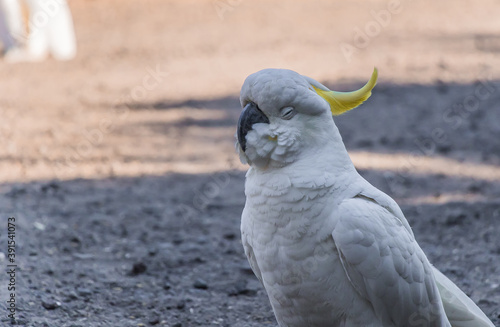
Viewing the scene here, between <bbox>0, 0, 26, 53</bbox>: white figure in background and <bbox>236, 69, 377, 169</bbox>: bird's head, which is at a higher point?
<bbox>0, 0, 26, 53</bbox>: white figure in background

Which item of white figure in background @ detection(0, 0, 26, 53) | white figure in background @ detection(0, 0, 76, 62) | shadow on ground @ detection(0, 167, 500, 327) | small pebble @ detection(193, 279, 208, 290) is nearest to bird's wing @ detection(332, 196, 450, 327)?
shadow on ground @ detection(0, 167, 500, 327)

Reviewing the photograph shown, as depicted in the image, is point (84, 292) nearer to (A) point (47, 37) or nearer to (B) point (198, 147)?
(B) point (198, 147)

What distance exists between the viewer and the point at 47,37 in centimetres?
995

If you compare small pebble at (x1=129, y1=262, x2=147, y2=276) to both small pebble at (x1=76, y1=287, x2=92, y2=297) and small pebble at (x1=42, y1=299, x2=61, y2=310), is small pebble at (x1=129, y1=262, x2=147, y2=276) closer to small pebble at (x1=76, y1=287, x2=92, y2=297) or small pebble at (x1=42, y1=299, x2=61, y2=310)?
small pebble at (x1=76, y1=287, x2=92, y2=297)

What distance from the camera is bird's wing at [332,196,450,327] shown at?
8.13 ft

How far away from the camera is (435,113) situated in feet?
23.9

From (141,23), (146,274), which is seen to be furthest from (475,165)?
(141,23)

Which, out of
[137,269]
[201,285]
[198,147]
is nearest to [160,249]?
[137,269]

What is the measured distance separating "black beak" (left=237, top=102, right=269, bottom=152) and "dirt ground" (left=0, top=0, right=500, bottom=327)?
1.38 metres

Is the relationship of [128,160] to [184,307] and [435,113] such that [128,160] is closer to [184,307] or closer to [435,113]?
[184,307]

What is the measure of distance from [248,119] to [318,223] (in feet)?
1.74

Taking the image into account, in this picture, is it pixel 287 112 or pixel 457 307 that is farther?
pixel 457 307

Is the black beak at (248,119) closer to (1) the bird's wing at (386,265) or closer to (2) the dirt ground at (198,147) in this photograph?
(1) the bird's wing at (386,265)

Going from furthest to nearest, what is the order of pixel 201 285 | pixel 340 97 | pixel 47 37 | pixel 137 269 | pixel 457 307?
1. pixel 47 37
2. pixel 137 269
3. pixel 201 285
4. pixel 457 307
5. pixel 340 97
